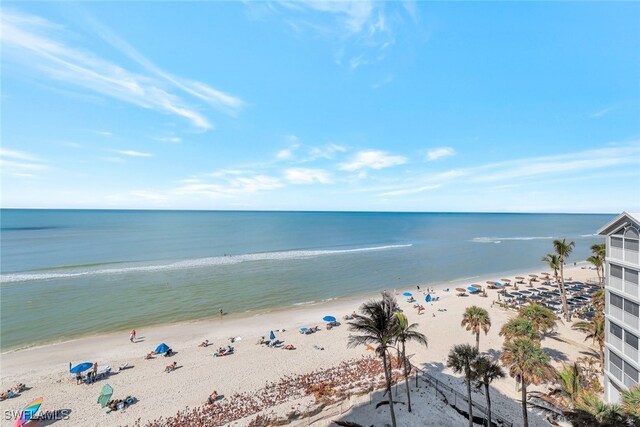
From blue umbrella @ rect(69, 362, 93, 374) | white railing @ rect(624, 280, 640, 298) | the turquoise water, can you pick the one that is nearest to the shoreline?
the turquoise water

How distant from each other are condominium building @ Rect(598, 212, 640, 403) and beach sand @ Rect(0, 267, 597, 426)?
579 centimetres

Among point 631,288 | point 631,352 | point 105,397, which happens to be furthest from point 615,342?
point 105,397

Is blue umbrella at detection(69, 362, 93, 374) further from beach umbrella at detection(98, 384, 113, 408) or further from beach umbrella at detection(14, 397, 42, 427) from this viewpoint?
beach umbrella at detection(98, 384, 113, 408)

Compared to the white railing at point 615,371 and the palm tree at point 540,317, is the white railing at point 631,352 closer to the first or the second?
the white railing at point 615,371

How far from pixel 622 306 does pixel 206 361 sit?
32905 millimetres

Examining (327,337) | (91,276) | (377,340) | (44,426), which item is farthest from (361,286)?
(91,276)

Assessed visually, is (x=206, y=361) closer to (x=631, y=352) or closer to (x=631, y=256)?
(x=631, y=352)

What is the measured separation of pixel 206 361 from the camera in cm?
2847

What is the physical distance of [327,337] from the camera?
33.4 meters

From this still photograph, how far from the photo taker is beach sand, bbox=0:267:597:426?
21422mm

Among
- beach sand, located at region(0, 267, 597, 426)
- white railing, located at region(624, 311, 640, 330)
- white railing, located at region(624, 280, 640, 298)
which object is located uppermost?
white railing, located at region(624, 280, 640, 298)

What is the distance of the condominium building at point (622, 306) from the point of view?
54.5ft

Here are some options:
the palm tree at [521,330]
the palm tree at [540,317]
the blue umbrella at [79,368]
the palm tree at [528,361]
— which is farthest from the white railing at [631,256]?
the blue umbrella at [79,368]

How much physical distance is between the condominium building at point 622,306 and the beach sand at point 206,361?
579cm
